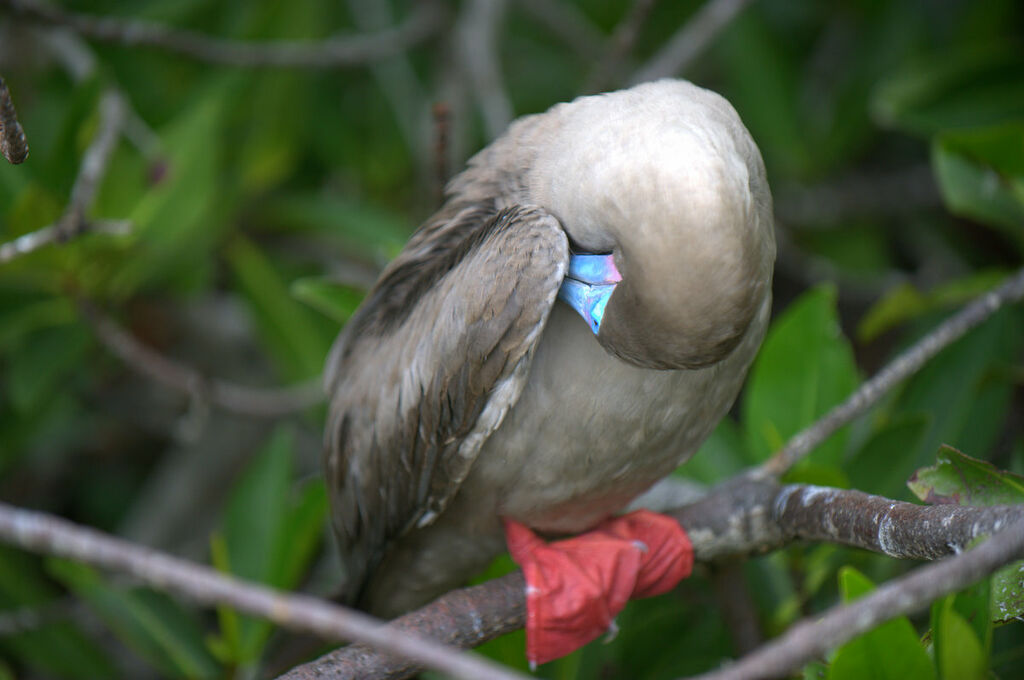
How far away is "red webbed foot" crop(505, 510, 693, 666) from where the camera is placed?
2.58m

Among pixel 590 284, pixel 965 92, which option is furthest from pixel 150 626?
pixel 965 92

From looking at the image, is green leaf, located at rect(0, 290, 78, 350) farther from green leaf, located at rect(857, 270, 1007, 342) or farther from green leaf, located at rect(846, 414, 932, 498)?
green leaf, located at rect(857, 270, 1007, 342)

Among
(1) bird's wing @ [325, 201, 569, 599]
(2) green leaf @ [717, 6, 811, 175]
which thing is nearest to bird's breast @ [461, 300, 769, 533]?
(1) bird's wing @ [325, 201, 569, 599]

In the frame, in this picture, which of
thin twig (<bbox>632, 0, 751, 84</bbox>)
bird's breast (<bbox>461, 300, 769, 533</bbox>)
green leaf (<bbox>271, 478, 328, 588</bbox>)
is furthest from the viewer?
thin twig (<bbox>632, 0, 751, 84</bbox>)

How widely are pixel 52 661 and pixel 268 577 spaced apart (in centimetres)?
101

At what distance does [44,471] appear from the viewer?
5098 millimetres

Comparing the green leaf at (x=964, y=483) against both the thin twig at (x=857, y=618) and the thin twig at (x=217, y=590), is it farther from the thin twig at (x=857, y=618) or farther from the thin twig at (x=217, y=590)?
the thin twig at (x=217, y=590)

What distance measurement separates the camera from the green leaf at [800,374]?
126 inches

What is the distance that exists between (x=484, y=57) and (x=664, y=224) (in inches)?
106

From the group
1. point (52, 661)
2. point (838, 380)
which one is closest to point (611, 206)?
point (838, 380)

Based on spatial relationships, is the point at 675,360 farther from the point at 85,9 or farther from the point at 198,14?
the point at 198,14

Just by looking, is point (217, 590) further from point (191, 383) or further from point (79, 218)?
point (191, 383)

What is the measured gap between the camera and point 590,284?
84.4 inches

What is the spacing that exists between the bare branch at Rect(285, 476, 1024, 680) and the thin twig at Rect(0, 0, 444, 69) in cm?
243
